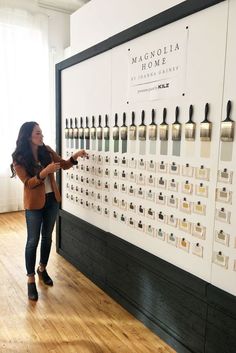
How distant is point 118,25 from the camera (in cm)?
235

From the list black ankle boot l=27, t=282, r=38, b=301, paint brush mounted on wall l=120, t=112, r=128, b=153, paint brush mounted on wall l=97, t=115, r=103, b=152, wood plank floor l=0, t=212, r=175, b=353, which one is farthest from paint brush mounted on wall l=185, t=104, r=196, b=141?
black ankle boot l=27, t=282, r=38, b=301

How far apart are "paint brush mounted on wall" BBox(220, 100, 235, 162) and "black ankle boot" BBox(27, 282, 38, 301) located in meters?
1.83

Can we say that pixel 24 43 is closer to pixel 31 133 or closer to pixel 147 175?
pixel 31 133

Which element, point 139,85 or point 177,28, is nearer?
point 177,28

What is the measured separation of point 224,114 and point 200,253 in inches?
29.6

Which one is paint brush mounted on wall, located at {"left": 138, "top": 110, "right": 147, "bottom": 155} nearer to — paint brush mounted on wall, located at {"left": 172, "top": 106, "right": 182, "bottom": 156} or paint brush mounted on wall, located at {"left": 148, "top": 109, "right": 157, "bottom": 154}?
paint brush mounted on wall, located at {"left": 148, "top": 109, "right": 157, "bottom": 154}

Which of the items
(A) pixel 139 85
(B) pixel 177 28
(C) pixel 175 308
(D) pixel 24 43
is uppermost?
(D) pixel 24 43

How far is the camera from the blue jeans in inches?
99.8

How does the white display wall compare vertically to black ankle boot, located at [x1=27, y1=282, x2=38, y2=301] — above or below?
above

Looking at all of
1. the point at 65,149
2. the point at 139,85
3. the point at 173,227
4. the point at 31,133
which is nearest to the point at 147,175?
the point at 173,227

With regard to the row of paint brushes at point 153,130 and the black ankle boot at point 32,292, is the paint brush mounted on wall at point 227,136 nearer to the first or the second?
the row of paint brushes at point 153,130

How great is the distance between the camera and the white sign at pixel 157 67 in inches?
70.4

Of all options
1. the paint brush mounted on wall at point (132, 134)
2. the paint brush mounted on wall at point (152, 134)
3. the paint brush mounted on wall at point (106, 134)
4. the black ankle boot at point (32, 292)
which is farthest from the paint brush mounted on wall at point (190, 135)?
the black ankle boot at point (32, 292)

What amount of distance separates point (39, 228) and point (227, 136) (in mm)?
1681
